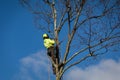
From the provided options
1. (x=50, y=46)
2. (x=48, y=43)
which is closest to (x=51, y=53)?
Answer: (x=50, y=46)

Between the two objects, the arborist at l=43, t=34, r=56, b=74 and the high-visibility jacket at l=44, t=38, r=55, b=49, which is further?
the high-visibility jacket at l=44, t=38, r=55, b=49

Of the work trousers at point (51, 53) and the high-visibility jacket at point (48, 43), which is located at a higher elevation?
the high-visibility jacket at point (48, 43)

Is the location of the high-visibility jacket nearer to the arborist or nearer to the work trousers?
the arborist

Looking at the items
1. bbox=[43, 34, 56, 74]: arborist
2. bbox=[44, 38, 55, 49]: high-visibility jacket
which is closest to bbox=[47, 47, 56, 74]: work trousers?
bbox=[43, 34, 56, 74]: arborist

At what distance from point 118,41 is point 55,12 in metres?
3.02

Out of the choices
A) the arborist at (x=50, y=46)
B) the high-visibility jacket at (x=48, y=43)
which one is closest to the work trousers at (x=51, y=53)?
the arborist at (x=50, y=46)

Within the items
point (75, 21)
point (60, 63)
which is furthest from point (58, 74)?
point (75, 21)

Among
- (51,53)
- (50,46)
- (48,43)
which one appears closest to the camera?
(51,53)

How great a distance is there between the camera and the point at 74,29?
12.7 metres

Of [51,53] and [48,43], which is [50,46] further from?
[51,53]

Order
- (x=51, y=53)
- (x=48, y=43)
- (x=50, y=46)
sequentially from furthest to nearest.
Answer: (x=48, y=43)
(x=50, y=46)
(x=51, y=53)

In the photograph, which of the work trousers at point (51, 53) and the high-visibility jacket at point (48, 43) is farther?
the high-visibility jacket at point (48, 43)

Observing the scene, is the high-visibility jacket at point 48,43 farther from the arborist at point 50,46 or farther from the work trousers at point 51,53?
the work trousers at point 51,53

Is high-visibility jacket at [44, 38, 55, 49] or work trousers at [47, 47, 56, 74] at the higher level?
high-visibility jacket at [44, 38, 55, 49]
